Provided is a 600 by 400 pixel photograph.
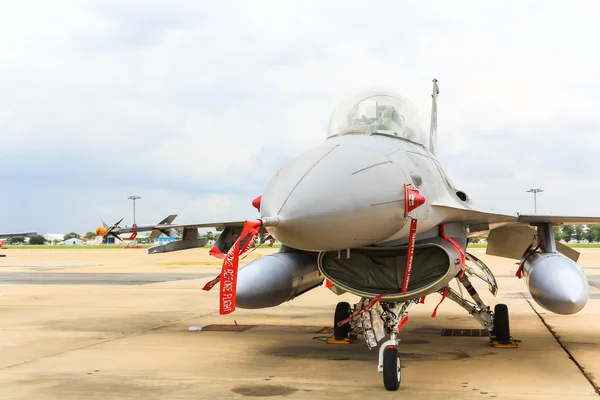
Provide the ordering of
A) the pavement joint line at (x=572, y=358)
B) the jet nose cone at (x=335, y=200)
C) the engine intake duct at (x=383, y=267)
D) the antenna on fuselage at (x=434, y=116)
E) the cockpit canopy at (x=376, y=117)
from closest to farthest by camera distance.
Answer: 1. the jet nose cone at (x=335, y=200)
2. the pavement joint line at (x=572, y=358)
3. the engine intake duct at (x=383, y=267)
4. the cockpit canopy at (x=376, y=117)
5. the antenna on fuselage at (x=434, y=116)

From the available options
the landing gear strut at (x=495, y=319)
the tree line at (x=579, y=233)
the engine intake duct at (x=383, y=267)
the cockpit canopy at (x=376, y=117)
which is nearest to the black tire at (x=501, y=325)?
the landing gear strut at (x=495, y=319)

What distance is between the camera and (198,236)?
11.7 m

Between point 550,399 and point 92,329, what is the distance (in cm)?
786

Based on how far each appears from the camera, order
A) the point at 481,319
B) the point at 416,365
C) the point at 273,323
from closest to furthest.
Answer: the point at 416,365 → the point at 481,319 → the point at 273,323

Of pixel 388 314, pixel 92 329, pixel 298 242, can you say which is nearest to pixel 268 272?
pixel 388 314

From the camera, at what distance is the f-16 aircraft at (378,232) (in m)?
5.33

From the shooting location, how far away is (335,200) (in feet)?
17.4

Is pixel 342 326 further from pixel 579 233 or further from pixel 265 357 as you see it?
pixel 579 233

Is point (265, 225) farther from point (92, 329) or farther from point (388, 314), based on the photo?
point (92, 329)

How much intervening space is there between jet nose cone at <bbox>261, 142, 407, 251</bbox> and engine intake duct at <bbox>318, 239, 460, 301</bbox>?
1.44m

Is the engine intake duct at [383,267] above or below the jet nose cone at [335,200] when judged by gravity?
below

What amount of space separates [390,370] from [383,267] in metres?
1.34

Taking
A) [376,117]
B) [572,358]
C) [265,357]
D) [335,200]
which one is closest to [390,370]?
[335,200]

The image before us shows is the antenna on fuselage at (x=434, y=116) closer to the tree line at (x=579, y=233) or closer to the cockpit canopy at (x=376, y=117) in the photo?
the cockpit canopy at (x=376, y=117)
